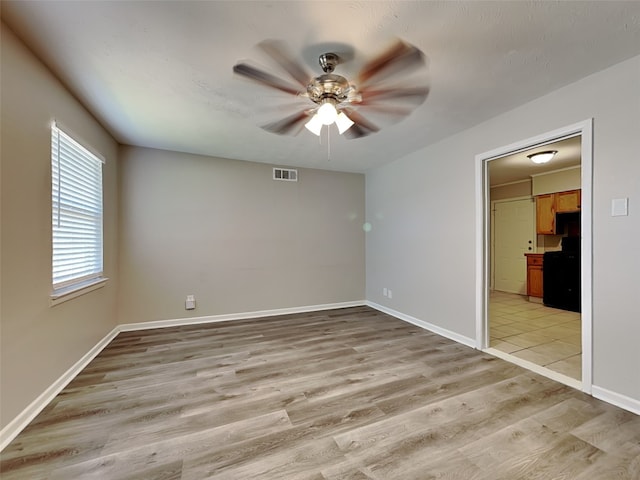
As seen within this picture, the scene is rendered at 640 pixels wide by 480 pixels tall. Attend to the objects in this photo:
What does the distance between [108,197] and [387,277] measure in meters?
3.99

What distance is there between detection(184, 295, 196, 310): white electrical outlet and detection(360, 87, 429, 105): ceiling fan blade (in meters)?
3.36

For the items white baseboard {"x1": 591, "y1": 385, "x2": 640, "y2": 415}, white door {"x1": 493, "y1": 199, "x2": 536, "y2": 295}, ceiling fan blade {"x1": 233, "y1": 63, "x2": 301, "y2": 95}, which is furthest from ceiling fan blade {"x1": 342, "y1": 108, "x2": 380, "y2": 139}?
white door {"x1": 493, "y1": 199, "x2": 536, "y2": 295}

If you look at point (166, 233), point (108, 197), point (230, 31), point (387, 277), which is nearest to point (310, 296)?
point (387, 277)

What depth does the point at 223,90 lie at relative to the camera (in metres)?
2.28

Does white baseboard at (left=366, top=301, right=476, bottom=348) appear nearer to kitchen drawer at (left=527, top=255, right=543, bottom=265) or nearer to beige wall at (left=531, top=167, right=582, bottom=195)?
kitchen drawer at (left=527, top=255, right=543, bottom=265)

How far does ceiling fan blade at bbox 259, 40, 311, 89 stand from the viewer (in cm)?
176

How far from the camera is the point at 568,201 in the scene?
501 cm

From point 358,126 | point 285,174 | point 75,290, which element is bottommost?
point 75,290

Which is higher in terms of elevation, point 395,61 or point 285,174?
point 395,61

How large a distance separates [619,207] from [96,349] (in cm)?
478

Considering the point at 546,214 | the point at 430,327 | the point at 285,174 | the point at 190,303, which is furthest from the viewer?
the point at 546,214

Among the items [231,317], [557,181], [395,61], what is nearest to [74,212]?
[231,317]

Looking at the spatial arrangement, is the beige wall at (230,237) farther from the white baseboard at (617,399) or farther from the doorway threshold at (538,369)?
the white baseboard at (617,399)

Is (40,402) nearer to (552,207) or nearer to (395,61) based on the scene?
(395,61)
